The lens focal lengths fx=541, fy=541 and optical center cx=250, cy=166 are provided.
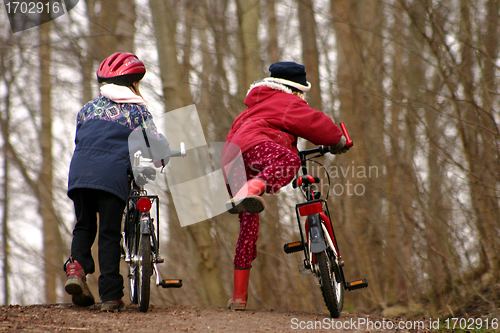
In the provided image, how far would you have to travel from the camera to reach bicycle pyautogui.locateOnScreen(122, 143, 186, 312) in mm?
3727

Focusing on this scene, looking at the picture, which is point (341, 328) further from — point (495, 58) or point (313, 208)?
point (495, 58)

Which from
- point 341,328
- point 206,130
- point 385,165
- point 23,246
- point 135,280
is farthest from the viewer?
point 23,246

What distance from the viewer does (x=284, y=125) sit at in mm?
3996

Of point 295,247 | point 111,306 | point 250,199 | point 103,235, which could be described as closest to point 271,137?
point 250,199

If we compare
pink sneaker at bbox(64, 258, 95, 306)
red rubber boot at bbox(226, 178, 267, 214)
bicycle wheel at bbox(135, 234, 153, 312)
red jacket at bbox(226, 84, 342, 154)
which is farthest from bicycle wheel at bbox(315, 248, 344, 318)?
pink sneaker at bbox(64, 258, 95, 306)

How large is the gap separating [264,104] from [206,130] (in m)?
3.86

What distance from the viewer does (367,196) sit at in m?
6.98

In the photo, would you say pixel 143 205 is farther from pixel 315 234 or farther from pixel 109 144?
pixel 315 234

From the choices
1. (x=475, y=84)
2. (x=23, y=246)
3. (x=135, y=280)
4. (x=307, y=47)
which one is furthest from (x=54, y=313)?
(x=23, y=246)

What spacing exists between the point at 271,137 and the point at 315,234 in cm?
79

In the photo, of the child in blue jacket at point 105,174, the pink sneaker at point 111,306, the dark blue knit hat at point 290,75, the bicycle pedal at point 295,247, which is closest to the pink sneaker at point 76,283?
the child in blue jacket at point 105,174

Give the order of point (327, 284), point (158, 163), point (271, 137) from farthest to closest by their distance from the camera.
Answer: point (158, 163), point (271, 137), point (327, 284)

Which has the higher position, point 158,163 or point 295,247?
point 158,163

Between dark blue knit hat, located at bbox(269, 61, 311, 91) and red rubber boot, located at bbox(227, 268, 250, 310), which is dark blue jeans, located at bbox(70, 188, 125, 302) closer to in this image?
red rubber boot, located at bbox(227, 268, 250, 310)
